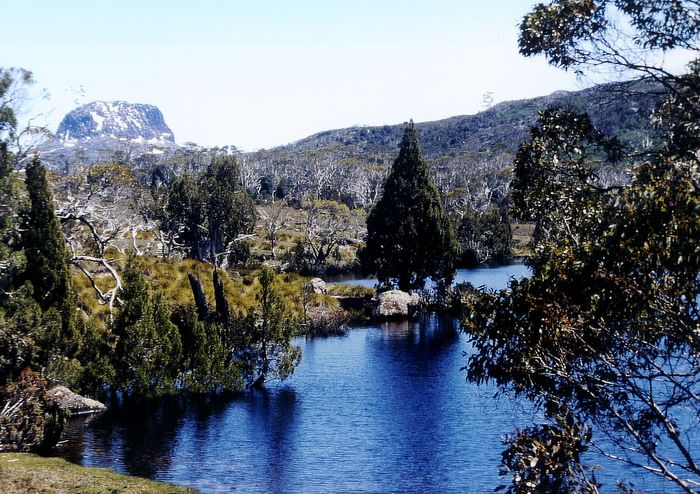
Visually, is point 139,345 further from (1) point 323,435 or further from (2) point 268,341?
(1) point 323,435

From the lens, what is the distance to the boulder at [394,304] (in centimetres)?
6322

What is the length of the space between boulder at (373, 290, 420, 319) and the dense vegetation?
4423cm

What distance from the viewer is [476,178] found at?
187625 millimetres

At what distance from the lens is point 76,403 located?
33.4 m

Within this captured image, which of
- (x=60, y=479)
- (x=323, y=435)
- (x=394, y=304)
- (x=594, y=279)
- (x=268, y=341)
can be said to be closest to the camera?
(x=594, y=279)

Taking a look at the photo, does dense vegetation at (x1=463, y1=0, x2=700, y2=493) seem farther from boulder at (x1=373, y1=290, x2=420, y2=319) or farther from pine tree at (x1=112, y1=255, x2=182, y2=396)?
boulder at (x1=373, y1=290, x2=420, y2=319)

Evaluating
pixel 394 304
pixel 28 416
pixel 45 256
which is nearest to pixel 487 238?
pixel 394 304

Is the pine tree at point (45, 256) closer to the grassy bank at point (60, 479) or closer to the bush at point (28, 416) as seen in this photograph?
the bush at point (28, 416)

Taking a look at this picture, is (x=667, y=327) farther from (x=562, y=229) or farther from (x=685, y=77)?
(x=685, y=77)

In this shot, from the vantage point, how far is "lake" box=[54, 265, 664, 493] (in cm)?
2545

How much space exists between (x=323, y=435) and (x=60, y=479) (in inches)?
472

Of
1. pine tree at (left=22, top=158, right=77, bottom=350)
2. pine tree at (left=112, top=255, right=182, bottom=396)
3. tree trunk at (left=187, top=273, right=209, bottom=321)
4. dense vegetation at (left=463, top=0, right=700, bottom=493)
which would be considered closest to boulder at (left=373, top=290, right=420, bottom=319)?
tree trunk at (left=187, top=273, right=209, bottom=321)

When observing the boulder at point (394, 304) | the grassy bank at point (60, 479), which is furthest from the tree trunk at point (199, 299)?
the boulder at point (394, 304)

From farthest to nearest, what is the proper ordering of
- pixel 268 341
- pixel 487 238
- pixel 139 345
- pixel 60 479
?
pixel 487 238 < pixel 268 341 < pixel 139 345 < pixel 60 479
